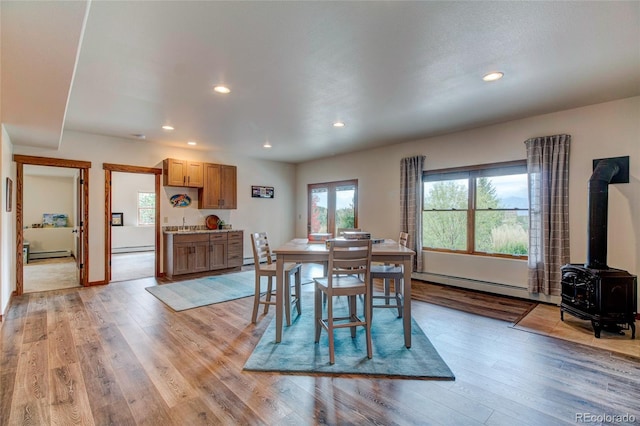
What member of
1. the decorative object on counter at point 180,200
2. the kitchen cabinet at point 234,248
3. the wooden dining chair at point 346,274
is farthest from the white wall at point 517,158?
the decorative object on counter at point 180,200

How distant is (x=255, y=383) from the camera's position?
2244 millimetres

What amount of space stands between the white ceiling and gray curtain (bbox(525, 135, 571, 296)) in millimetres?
530

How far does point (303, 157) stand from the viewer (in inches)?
287

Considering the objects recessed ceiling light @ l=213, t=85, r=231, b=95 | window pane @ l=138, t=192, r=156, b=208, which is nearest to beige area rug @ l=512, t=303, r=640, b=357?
recessed ceiling light @ l=213, t=85, r=231, b=95

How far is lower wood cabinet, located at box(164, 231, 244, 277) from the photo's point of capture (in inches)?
224

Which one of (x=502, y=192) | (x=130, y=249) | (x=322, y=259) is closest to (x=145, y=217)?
(x=130, y=249)

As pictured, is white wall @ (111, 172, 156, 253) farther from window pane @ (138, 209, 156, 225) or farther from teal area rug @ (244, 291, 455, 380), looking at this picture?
teal area rug @ (244, 291, 455, 380)

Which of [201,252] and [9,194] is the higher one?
[9,194]

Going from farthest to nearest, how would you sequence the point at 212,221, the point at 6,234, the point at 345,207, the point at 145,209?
the point at 145,209, the point at 345,207, the point at 212,221, the point at 6,234

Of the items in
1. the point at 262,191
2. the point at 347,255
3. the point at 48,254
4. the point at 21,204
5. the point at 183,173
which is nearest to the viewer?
the point at 347,255

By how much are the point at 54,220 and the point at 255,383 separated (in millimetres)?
9928

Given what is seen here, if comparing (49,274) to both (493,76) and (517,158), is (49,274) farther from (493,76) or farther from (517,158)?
(517,158)

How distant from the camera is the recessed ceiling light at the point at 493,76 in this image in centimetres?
284

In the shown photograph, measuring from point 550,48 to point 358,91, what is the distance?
1.70 m
